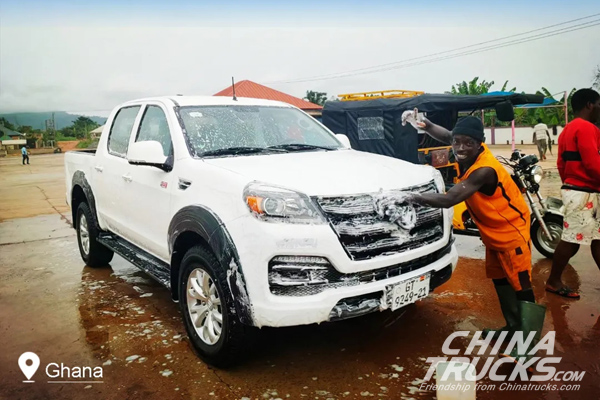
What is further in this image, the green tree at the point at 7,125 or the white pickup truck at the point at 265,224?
the green tree at the point at 7,125

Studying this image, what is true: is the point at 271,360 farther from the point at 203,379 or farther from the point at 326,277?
the point at 326,277

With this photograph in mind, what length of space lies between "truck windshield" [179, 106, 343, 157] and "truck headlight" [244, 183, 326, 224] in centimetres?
96

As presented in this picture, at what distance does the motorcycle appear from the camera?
5.16 m

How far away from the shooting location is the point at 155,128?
4270 mm

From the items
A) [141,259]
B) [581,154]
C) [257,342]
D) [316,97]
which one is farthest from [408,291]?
[316,97]

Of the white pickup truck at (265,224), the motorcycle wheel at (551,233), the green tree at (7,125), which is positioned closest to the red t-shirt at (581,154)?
the motorcycle wheel at (551,233)

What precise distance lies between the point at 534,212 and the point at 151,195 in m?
3.86

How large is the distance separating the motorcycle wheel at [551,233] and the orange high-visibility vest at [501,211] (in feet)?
7.90

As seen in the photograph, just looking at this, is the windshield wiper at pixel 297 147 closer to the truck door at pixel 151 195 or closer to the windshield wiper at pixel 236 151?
the windshield wiper at pixel 236 151

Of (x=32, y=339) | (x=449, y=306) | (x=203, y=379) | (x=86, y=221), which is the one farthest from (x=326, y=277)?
(x=86, y=221)

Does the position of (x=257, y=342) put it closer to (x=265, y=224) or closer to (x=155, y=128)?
(x=265, y=224)

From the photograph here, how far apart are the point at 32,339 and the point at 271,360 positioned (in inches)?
79.4

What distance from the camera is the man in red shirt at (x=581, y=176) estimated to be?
4.09 m

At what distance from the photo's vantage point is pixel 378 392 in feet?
9.59
